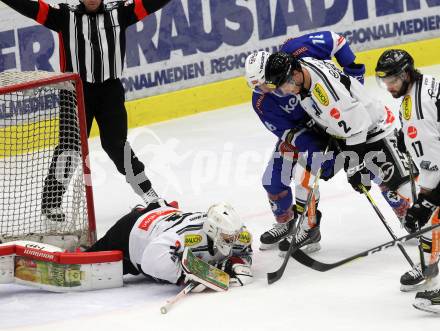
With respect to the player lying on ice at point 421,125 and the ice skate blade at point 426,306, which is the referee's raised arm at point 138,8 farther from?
the ice skate blade at point 426,306

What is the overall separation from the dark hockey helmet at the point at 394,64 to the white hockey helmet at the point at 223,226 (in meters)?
0.91

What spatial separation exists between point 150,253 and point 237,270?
408 millimetres

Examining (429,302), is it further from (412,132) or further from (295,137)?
(295,137)

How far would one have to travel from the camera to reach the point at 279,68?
522 centimetres

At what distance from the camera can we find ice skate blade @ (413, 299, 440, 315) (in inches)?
177

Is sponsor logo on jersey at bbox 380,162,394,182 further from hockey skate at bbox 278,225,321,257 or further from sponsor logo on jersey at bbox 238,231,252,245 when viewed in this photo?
sponsor logo on jersey at bbox 238,231,252,245

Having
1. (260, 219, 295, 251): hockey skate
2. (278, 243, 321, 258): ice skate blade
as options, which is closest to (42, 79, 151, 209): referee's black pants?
(260, 219, 295, 251): hockey skate

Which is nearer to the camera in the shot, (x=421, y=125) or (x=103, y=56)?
(x=421, y=125)

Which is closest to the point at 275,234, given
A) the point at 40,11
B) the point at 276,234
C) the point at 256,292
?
the point at 276,234

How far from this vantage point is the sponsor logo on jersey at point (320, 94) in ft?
17.4

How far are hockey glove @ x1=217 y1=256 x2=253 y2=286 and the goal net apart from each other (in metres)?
0.99

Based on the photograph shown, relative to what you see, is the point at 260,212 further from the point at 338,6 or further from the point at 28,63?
the point at 338,6

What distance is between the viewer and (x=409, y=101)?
464cm

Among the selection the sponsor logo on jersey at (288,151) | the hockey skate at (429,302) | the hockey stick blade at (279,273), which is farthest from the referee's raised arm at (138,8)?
the hockey skate at (429,302)
